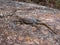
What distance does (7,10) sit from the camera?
350cm

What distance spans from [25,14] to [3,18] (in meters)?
0.41

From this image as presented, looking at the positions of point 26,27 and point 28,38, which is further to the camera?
point 26,27

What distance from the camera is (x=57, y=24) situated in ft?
10.0

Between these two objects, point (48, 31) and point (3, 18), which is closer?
point (48, 31)

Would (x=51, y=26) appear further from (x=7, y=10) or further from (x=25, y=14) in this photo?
(x=7, y=10)

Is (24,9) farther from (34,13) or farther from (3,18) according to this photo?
(3,18)

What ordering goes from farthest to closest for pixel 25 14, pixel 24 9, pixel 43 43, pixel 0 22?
pixel 24 9 < pixel 25 14 < pixel 0 22 < pixel 43 43

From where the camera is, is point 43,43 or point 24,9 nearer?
point 43,43

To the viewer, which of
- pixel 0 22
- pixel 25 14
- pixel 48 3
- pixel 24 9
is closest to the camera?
pixel 0 22

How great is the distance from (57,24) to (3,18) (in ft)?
2.99

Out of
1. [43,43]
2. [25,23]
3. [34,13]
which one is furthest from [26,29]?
[34,13]

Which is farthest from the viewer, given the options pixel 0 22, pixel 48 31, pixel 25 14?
pixel 25 14

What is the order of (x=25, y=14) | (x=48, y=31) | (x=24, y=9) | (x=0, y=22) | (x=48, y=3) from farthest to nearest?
(x=48, y=3) < (x=24, y=9) < (x=25, y=14) < (x=0, y=22) < (x=48, y=31)

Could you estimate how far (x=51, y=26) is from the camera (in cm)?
297
